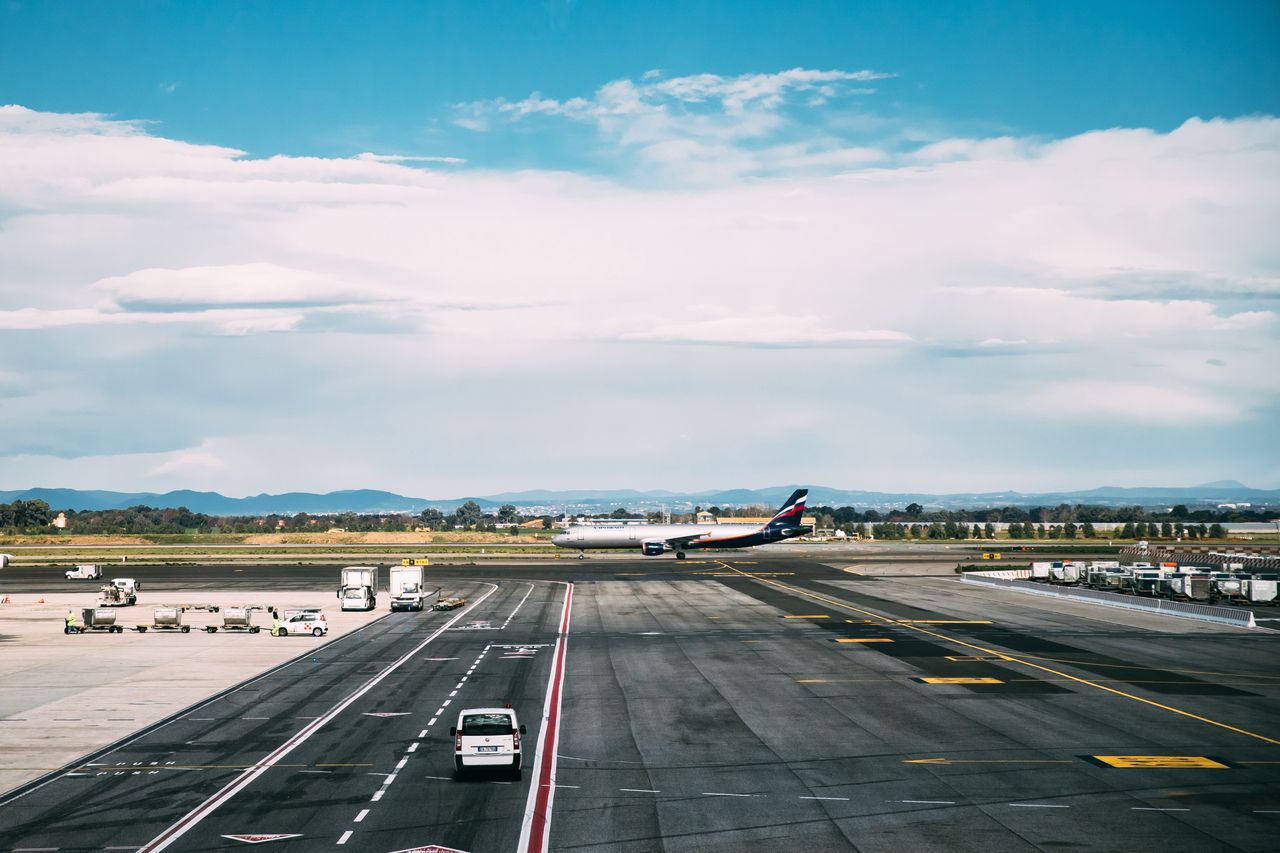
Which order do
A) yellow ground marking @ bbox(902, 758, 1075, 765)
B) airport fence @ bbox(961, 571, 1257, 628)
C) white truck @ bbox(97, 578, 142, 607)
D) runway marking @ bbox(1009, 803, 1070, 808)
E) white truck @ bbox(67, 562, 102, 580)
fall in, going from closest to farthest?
runway marking @ bbox(1009, 803, 1070, 808), yellow ground marking @ bbox(902, 758, 1075, 765), airport fence @ bbox(961, 571, 1257, 628), white truck @ bbox(97, 578, 142, 607), white truck @ bbox(67, 562, 102, 580)

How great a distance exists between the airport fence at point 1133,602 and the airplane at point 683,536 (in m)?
37.6

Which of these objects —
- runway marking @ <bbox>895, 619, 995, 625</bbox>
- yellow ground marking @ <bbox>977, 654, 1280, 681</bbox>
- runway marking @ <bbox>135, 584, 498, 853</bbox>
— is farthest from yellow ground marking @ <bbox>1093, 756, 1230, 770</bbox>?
runway marking @ <bbox>895, 619, 995, 625</bbox>

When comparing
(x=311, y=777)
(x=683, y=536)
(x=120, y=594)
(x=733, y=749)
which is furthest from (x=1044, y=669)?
(x=683, y=536)

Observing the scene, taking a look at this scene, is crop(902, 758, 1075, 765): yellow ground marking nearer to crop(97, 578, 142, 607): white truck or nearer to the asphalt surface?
the asphalt surface

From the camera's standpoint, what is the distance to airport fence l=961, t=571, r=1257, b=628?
79581mm

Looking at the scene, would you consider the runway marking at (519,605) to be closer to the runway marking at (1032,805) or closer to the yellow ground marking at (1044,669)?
the yellow ground marking at (1044,669)

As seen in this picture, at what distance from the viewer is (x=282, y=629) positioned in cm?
7438

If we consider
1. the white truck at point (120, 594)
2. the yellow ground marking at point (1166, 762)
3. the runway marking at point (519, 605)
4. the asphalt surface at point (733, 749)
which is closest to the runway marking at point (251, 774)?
the asphalt surface at point (733, 749)

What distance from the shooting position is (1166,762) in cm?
3694

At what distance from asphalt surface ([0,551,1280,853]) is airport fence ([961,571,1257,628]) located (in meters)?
4.57

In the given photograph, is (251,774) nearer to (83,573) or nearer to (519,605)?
(519,605)

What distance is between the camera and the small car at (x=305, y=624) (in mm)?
73062

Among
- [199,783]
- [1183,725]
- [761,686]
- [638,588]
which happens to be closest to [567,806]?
[199,783]

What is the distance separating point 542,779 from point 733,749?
25.2 ft
